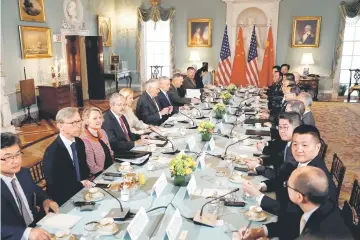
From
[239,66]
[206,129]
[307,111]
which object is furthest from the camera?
[239,66]

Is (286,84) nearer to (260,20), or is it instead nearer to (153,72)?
(260,20)

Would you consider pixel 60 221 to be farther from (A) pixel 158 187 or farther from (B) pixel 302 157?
(B) pixel 302 157

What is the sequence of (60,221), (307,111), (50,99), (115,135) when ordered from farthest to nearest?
(50,99), (307,111), (115,135), (60,221)

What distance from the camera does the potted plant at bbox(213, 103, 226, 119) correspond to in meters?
4.99

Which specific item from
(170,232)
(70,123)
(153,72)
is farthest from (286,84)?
(153,72)

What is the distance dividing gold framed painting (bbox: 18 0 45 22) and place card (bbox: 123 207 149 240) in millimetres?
7188

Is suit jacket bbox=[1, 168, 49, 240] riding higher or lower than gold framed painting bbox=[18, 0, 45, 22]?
lower

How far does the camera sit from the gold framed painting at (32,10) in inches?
297

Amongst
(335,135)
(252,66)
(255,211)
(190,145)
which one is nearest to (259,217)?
(255,211)

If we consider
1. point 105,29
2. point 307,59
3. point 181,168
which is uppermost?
point 105,29

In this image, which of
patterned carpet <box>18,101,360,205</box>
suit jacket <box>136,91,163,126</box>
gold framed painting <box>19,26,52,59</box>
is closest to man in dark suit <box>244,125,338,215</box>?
patterned carpet <box>18,101,360,205</box>

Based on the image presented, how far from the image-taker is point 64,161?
2781mm

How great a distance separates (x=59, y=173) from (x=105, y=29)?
9.45 meters

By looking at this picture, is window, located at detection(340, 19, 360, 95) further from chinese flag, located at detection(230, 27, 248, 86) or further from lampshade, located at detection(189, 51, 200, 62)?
lampshade, located at detection(189, 51, 200, 62)
